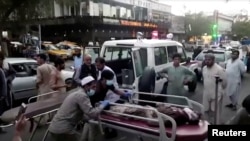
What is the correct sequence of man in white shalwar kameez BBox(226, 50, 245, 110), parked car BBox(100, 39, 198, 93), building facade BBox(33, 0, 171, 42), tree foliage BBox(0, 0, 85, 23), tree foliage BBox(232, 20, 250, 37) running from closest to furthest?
parked car BBox(100, 39, 198, 93)
man in white shalwar kameez BBox(226, 50, 245, 110)
tree foliage BBox(0, 0, 85, 23)
building facade BBox(33, 0, 171, 42)
tree foliage BBox(232, 20, 250, 37)

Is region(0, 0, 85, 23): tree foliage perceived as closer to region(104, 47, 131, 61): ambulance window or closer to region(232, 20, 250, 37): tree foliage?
region(104, 47, 131, 61): ambulance window

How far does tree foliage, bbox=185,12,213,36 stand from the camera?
5862 centimetres

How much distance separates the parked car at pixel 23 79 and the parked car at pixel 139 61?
2.45 meters

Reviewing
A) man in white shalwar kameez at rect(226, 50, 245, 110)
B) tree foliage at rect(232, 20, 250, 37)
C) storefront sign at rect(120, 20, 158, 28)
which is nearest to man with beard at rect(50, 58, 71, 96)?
man in white shalwar kameez at rect(226, 50, 245, 110)

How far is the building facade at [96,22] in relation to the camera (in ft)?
121

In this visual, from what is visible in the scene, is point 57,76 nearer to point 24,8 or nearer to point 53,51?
point 24,8

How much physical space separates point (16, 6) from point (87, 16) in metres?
18.1

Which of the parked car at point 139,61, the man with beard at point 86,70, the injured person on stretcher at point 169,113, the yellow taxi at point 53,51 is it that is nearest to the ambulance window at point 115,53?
the parked car at point 139,61

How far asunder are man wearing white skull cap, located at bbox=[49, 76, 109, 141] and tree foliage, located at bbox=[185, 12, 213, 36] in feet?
187

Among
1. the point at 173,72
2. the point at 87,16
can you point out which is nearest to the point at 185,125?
the point at 173,72

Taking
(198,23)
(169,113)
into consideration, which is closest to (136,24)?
(198,23)

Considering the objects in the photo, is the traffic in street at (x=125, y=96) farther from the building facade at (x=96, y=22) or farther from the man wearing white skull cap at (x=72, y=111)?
the building facade at (x=96, y=22)

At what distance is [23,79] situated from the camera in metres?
8.94

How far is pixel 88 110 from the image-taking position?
404cm
